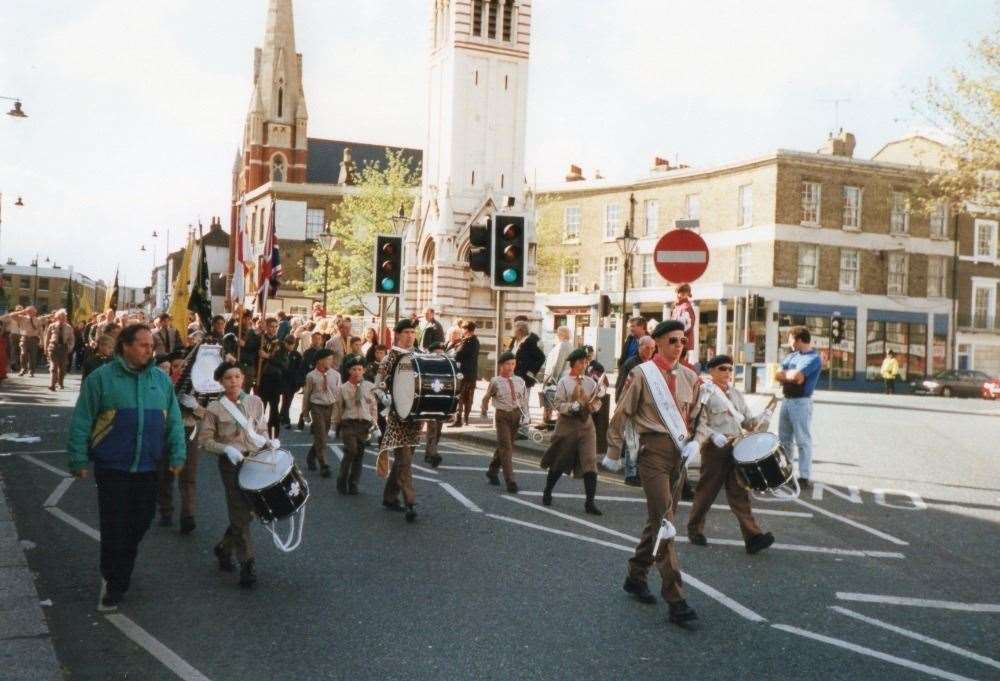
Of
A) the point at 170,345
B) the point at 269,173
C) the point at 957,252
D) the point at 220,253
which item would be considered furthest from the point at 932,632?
the point at 220,253

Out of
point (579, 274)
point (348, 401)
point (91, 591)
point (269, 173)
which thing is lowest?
point (91, 591)

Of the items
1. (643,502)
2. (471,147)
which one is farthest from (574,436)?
(471,147)

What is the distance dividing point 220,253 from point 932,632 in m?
96.3

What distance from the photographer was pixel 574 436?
1063 cm

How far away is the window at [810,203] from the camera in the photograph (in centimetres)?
4631

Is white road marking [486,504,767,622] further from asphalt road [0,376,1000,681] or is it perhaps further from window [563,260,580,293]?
window [563,260,580,293]

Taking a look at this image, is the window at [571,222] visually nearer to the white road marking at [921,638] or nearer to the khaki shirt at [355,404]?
the khaki shirt at [355,404]

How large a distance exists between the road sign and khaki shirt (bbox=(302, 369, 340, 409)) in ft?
14.2

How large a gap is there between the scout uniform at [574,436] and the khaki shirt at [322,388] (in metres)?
3.20

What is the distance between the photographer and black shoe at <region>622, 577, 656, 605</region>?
22.5ft

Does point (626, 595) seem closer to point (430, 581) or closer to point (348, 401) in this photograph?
point (430, 581)

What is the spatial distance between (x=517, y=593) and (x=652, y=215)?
46215mm

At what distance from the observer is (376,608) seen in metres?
6.49

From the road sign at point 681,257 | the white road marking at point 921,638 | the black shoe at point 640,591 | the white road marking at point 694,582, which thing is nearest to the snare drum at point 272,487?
the black shoe at point 640,591
